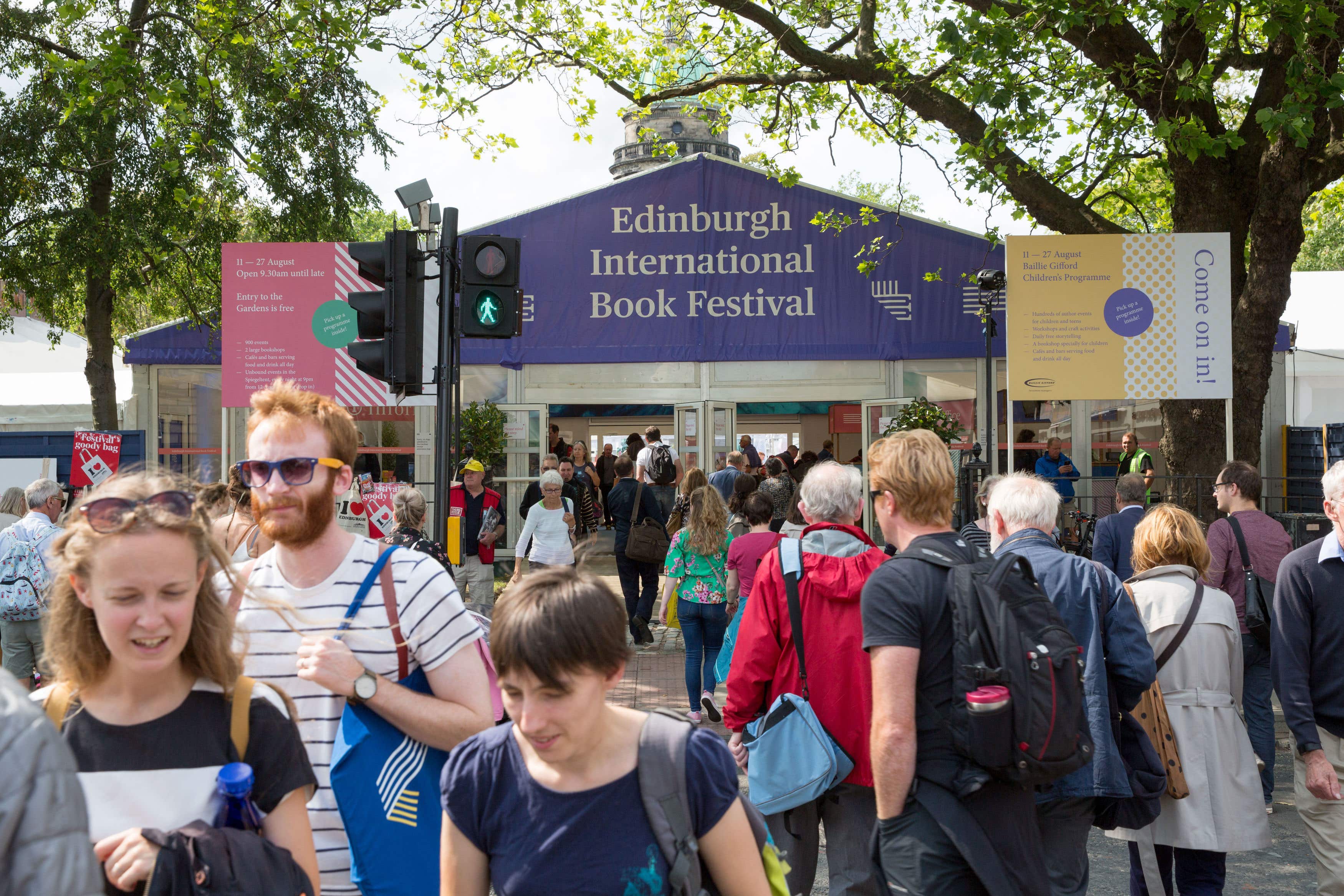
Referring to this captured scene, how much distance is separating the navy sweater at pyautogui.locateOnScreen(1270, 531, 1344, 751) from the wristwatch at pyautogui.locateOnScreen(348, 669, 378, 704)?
3226 millimetres

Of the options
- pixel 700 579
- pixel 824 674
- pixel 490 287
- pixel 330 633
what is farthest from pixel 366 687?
pixel 700 579

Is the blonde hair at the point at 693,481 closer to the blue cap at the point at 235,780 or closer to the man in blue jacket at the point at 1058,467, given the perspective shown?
the blue cap at the point at 235,780

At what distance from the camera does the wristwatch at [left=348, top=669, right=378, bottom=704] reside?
2279 mm

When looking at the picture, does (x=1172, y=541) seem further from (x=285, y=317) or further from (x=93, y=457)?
(x=93, y=457)

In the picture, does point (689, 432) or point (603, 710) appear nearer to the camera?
point (603, 710)

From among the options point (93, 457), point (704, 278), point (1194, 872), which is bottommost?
point (1194, 872)

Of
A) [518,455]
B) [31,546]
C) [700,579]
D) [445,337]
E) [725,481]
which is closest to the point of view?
[445,337]

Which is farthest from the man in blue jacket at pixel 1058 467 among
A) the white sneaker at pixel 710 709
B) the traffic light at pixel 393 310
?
the white sneaker at pixel 710 709

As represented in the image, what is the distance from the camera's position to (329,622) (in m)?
2.41

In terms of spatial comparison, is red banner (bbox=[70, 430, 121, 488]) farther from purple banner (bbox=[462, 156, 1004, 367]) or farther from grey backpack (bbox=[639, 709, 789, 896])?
grey backpack (bbox=[639, 709, 789, 896])

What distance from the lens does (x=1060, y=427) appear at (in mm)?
16188

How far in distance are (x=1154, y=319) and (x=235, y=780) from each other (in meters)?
10.5

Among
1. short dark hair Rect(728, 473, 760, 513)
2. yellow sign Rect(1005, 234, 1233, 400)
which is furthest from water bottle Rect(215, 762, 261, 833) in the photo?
yellow sign Rect(1005, 234, 1233, 400)

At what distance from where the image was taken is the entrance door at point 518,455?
Answer: 1625cm
